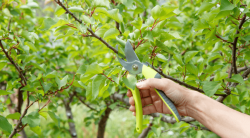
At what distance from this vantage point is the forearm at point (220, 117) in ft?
2.69

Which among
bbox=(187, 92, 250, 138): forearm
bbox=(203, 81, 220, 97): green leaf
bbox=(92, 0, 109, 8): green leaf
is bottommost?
bbox=(187, 92, 250, 138): forearm

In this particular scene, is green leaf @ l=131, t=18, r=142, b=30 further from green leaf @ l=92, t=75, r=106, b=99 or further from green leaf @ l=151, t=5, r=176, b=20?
green leaf @ l=92, t=75, r=106, b=99

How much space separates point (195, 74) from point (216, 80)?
13 cm

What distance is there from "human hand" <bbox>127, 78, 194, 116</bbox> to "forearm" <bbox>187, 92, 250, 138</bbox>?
5 cm

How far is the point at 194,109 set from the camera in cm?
98

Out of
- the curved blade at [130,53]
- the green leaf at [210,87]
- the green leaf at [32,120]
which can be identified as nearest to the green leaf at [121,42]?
the curved blade at [130,53]

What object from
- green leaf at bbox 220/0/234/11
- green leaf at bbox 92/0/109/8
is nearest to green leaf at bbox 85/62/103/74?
green leaf at bbox 92/0/109/8

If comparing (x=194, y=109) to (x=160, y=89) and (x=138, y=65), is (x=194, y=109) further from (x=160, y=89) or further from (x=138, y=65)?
(x=138, y=65)

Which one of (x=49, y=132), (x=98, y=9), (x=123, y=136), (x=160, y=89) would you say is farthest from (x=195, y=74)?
(x=123, y=136)

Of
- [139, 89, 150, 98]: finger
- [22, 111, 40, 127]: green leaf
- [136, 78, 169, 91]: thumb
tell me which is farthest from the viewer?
[139, 89, 150, 98]: finger

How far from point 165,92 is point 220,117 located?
0.30 metres

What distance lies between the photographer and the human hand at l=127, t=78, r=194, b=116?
32.7 inches

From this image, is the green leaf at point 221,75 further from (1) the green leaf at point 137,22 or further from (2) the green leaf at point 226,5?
(1) the green leaf at point 137,22

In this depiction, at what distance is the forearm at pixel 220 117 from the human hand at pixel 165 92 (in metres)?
0.05
